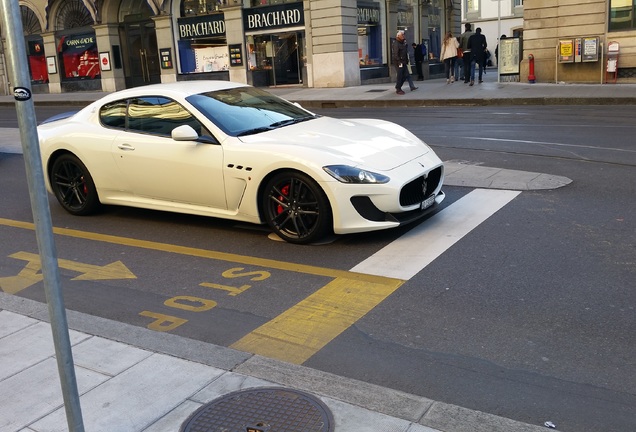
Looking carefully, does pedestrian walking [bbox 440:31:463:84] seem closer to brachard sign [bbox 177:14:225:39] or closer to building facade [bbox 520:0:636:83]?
building facade [bbox 520:0:636:83]

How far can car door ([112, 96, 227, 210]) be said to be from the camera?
6891 mm

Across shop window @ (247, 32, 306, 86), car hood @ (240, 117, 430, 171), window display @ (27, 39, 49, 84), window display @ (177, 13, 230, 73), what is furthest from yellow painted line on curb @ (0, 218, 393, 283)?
window display @ (27, 39, 49, 84)

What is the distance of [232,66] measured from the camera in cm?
2978

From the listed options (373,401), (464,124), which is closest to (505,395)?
(373,401)

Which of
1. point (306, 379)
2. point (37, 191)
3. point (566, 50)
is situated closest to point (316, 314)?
point (306, 379)

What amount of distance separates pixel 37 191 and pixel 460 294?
3.33m

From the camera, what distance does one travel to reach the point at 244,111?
7348mm

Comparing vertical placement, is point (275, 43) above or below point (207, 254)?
above

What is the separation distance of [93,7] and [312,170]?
31.5 meters

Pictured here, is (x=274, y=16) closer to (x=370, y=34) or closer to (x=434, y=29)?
(x=370, y=34)

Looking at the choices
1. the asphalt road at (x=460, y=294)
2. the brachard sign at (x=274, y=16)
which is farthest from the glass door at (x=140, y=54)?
the asphalt road at (x=460, y=294)

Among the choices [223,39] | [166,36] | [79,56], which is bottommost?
[79,56]

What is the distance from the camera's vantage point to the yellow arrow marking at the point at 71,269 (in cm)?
603

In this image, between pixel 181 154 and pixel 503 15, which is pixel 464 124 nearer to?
pixel 181 154
